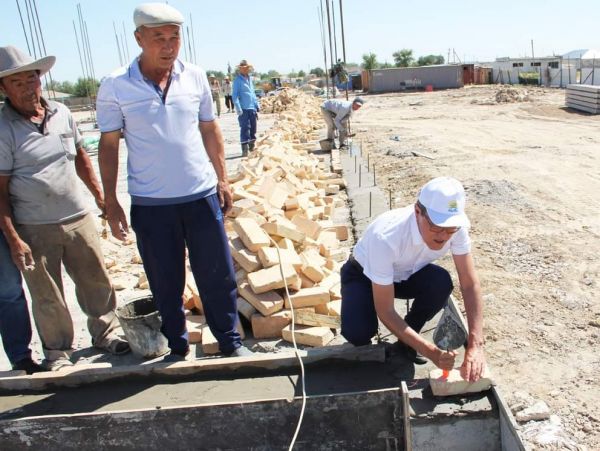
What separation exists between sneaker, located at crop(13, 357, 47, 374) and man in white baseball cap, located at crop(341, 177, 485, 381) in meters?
1.85

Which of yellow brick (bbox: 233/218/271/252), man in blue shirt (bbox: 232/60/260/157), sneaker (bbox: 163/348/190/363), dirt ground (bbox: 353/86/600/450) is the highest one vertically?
man in blue shirt (bbox: 232/60/260/157)

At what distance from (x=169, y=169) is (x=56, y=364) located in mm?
1465

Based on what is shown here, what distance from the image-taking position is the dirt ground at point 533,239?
119 inches

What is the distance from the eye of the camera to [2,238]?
2990mm

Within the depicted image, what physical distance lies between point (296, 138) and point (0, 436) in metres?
11.4

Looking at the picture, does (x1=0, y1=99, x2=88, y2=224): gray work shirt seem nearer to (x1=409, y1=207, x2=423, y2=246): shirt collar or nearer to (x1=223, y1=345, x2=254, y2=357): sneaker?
(x1=223, y1=345, x2=254, y2=357): sneaker

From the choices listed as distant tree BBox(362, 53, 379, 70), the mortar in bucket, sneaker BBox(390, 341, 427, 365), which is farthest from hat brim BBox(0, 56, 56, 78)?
distant tree BBox(362, 53, 379, 70)

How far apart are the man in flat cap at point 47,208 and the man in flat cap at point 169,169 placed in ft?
1.32

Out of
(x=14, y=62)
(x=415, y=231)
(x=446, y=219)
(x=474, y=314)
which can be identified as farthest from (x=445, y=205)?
(x=14, y=62)

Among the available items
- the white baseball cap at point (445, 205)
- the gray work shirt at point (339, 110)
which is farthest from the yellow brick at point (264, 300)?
the gray work shirt at point (339, 110)

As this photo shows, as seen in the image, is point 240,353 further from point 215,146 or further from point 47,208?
point 47,208

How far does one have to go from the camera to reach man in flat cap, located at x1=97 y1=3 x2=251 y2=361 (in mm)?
2703

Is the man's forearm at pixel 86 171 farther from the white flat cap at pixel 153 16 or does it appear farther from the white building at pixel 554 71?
the white building at pixel 554 71

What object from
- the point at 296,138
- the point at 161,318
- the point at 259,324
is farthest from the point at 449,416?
the point at 296,138
